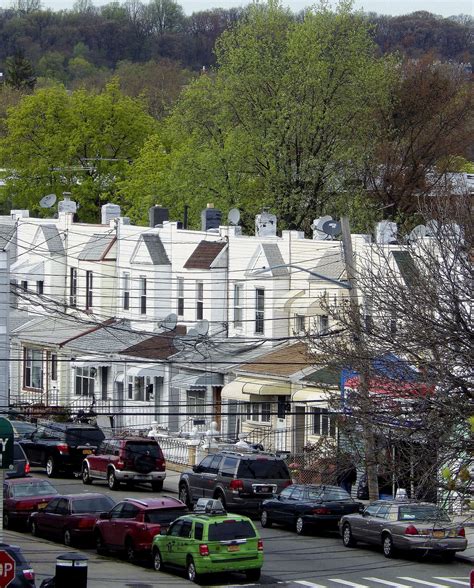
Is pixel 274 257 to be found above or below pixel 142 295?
above

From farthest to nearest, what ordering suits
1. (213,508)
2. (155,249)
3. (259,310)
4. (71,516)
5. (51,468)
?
(155,249) < (259,310) < (51,468) < (71,516) < (213,508)

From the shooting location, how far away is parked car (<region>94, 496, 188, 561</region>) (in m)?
30.9

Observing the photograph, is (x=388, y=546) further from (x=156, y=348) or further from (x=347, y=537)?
(x=156, y=348)

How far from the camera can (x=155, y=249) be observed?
53.8 m

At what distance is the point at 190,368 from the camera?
49.8 metres

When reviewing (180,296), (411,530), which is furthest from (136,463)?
(411,530)

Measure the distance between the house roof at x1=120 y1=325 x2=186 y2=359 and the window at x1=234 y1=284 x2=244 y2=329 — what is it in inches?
99.0

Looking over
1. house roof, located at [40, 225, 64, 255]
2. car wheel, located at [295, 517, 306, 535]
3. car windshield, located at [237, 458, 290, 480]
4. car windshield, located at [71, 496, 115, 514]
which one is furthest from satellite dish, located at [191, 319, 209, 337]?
car windshield, located at [71, 496, 115, 514]

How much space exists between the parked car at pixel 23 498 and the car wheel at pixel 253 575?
8.27 metres

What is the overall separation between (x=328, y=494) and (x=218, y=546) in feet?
23.4

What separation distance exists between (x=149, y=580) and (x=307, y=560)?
4.25m

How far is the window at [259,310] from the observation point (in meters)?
49.2

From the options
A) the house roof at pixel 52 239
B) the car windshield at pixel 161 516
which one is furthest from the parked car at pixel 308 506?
the house roof at pixel 52 239

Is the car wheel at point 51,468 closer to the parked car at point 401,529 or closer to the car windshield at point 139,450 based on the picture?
the car windshield at point 139,450
